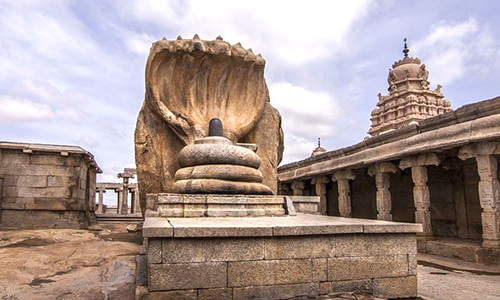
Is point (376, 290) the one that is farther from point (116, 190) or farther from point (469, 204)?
point (116, 190)

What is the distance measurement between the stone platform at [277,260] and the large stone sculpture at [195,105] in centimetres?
390

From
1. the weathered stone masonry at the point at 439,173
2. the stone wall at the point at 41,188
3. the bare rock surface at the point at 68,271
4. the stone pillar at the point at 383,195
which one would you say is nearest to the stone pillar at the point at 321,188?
the weathered stone masonry at the point at 439,173

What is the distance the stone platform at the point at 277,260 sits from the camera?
12.1 ft

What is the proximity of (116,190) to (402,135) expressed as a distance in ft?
90.1

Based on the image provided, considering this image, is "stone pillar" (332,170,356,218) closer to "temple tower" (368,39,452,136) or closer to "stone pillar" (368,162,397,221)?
"stone pillar" (368,162,397,221)

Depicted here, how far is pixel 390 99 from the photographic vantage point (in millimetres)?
26297

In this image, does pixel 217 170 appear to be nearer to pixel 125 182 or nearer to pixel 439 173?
pixel 439 173

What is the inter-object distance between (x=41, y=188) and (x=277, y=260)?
11341 mm

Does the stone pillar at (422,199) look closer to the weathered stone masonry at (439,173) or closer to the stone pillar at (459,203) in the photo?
the weathered stone masonry at (439,173)

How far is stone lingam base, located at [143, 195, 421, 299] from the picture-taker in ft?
12.1

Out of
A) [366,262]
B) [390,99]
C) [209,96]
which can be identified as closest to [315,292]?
[366,262]

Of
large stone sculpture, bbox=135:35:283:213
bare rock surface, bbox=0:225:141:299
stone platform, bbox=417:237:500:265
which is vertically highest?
large stone sculpture, bbox=135:35:283:213

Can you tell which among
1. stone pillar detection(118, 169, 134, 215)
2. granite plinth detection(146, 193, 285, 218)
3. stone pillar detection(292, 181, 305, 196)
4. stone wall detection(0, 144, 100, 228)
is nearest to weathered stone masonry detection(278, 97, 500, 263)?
stone pillar detection(292, 181, 305, 196)

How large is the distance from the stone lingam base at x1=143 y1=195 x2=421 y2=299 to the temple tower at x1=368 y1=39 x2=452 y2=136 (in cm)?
2147
